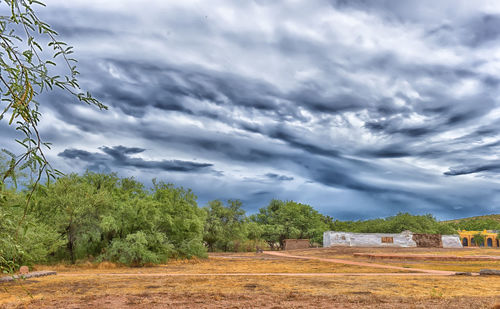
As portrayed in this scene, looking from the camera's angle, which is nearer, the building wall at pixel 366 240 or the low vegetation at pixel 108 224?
the low vegetation at pixel 108 224

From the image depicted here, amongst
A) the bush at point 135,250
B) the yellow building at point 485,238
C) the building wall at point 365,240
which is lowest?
the bush at point 135,250

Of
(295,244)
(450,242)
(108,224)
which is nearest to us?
(108,224)

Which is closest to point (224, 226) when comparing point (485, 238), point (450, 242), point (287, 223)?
point (287, 223)

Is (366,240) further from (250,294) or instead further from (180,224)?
(250,294)

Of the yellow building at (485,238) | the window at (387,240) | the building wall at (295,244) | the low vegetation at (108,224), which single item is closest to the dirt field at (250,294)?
the low vegetation at (108,224)

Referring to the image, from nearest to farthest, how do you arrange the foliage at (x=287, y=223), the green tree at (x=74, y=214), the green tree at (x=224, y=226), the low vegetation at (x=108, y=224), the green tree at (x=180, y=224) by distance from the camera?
the low vegetation at (x=108, y=224), the green tree at (x=74, y=214), the green tree at (x=180, y=224), the green tree at (x=224, y=226), the foliage at (x=287, y=223)

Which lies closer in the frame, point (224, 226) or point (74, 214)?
point (74, 214)

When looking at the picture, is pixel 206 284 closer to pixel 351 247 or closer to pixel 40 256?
pixel 40 256

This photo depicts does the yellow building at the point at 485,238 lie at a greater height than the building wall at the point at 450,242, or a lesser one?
greater

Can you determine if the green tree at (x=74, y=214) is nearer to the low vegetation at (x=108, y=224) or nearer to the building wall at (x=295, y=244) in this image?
the low vegetation at (x=108, y=224)

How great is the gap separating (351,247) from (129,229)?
92.5ft

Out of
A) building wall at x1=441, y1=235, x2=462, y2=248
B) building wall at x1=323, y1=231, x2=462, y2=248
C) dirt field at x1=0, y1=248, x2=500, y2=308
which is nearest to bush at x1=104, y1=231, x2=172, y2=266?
dirt field at x1=0, y1=248, x2=500, y2=308

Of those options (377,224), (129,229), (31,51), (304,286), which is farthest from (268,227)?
(31,51)

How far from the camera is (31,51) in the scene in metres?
3.35
